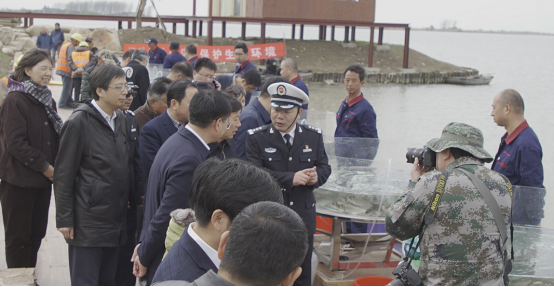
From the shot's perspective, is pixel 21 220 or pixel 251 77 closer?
pixel 21 220

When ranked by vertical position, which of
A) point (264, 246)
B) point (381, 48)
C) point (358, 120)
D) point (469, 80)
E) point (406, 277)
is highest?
point (381, 48)

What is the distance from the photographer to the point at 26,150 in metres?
3.55

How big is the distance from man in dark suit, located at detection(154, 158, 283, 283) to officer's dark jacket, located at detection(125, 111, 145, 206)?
5.64ft


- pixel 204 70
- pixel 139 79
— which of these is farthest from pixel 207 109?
pixel 139 79

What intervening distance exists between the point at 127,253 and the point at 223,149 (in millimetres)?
1256

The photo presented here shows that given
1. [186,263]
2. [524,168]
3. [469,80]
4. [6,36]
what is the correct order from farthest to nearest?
[469,80], [6,36], [524,168], [186,263]

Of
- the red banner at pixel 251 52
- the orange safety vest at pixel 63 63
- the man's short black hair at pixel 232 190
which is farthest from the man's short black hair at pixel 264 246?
the red banner at pixel 251 52

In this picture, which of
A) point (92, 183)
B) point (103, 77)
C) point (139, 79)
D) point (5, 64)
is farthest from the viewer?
point (5, 64)

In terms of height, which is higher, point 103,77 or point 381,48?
point 381,48

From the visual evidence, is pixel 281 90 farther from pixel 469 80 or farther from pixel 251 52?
pixel 469 80

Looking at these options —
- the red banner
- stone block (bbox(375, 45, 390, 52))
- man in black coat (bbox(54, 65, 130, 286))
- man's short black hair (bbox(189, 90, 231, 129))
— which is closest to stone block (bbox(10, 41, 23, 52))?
the red banner

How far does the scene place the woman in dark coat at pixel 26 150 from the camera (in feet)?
11.6

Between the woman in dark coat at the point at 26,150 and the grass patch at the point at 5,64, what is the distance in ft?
46.7

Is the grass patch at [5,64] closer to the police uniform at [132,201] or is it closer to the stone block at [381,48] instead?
the police uniform at [132,201]
